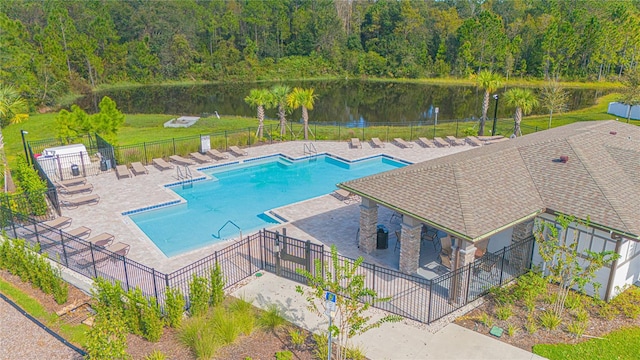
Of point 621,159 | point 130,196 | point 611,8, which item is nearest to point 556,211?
point 621,159

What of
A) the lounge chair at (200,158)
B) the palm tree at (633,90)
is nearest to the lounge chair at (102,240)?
the lounge chair at (200,158)

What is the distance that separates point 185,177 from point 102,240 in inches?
358

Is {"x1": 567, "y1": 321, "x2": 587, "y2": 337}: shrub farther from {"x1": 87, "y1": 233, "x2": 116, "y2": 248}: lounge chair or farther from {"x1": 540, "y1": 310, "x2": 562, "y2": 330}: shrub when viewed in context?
{"x1": 87, "y1": 233, "x2": 116, "y2": 248}: lounge chair

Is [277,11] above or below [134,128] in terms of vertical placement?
above

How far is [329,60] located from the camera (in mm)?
97250

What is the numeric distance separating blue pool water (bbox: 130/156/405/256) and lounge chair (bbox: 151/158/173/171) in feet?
7.24

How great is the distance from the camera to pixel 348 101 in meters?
66.2

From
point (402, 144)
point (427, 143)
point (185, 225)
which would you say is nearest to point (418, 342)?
point (185, 225)

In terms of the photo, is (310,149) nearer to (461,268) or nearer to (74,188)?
(74,188)

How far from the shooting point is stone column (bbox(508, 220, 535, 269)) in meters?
15.0

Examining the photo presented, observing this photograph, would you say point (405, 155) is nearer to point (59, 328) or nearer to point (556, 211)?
point (556, 211)

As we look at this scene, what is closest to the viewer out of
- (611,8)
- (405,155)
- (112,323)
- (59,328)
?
(112,323)

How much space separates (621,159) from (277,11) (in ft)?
308

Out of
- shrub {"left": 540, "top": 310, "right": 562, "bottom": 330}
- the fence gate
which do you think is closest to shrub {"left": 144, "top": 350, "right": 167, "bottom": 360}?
the fence gate
